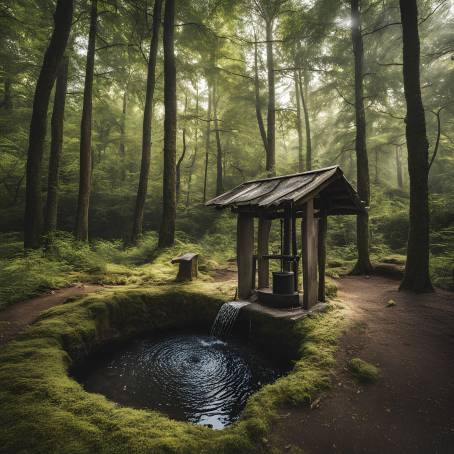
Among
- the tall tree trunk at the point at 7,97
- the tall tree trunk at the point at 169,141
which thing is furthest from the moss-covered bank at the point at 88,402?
the tall tree trunk at the point at 7,97

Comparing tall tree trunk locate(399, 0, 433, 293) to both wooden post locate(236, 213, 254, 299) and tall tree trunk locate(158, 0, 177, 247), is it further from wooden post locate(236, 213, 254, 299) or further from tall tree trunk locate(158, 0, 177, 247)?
tall tree trunk locate(158, 0, 177, 247)

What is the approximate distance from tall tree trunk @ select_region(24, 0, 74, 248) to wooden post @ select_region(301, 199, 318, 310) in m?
9.27

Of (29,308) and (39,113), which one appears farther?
(39,113)

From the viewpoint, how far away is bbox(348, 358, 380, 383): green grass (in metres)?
3.92

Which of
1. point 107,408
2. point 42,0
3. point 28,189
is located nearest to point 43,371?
point 107,408

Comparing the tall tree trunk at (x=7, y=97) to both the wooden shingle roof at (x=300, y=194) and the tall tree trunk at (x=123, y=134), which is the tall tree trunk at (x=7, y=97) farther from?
the wooden shingle roof at (x=300, y=194)

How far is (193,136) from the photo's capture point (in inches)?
1008

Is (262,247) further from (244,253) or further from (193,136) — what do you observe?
(193,136)

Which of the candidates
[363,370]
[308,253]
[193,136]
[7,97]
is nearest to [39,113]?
[308,253]

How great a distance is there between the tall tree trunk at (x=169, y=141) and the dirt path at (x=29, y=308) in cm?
409

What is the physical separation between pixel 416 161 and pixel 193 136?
808 inches

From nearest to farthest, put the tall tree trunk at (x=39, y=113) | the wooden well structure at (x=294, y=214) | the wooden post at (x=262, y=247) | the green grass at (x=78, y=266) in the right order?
1. the wooden well structure at (x=294, y=214)
2. the green grass at (x=78, y=266)
3. the wooden post at (x=262, y=247)
4. the tall tree trunk at (x=39, y=113)

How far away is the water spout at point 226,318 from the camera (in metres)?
6.65

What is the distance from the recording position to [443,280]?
8734 millimetres
